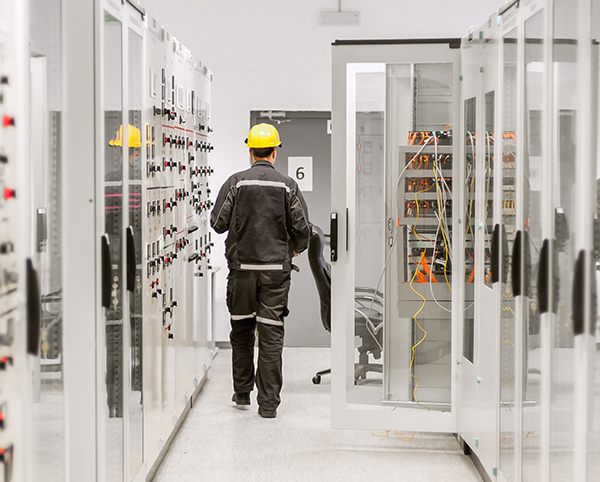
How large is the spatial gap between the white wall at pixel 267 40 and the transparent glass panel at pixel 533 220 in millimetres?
3710

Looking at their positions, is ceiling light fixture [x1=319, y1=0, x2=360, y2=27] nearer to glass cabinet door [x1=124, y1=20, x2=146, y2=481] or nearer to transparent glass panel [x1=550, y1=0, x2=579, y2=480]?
glass cabinet door [x1=124, y1=20, x2=146, y2=481]

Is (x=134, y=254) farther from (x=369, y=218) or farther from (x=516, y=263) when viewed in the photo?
(x=369, y=218)

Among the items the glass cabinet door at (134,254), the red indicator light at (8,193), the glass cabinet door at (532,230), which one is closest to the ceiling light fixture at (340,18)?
the glass cabinet door at (134,254)

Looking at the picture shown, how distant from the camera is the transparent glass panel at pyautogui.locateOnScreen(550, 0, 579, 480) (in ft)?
7.34

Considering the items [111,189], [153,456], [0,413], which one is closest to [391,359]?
[153,456]

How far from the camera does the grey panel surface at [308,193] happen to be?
264 inches

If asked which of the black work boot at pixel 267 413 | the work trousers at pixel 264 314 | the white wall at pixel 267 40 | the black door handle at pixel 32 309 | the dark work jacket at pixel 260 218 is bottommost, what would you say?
the black work boot at pixel 267 413

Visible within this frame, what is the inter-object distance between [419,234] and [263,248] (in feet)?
3.28

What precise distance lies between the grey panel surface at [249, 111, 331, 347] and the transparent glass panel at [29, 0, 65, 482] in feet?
14.4

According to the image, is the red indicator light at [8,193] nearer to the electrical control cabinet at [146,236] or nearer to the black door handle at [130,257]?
the electrical control cabinet at [146,236]

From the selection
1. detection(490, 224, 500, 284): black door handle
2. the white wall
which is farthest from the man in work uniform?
the white wall

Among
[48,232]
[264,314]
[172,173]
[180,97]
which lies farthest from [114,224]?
[264,314]

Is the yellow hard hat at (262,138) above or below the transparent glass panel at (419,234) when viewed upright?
above

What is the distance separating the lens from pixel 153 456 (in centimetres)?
355
